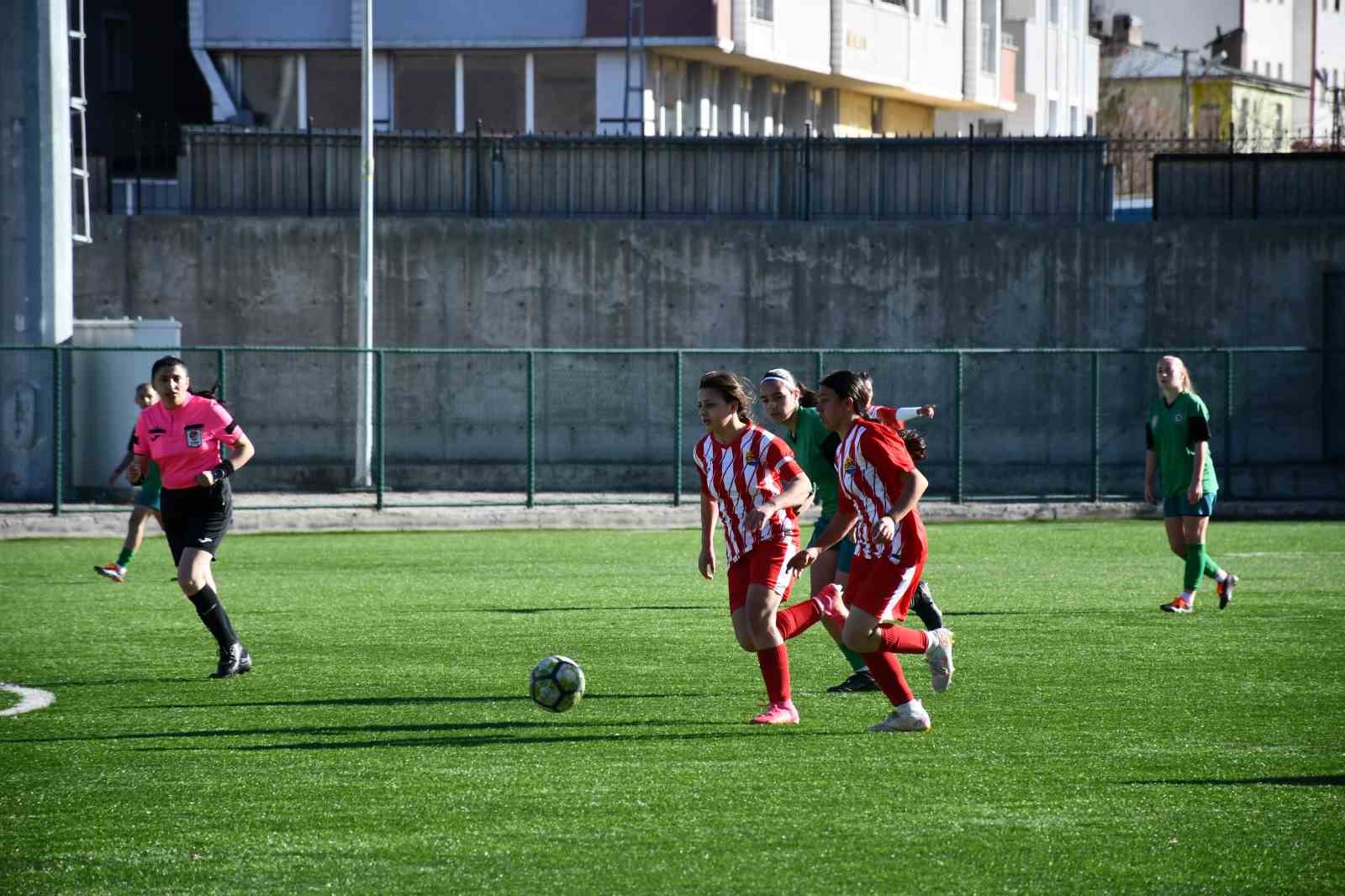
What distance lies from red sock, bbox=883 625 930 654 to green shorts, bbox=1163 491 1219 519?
5.42 m

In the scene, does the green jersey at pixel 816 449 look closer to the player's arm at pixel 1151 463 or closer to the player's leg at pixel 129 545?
the player's arm at pixel 1151 463

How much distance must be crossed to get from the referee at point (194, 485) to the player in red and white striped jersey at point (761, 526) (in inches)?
127

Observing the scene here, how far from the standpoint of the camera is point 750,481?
29.5ft

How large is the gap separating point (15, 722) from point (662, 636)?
4.54 m

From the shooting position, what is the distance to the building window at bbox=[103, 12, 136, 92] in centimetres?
3953

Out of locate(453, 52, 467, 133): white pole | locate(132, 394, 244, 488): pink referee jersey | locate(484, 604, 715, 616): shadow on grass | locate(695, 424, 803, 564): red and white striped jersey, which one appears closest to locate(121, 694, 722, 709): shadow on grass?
locate(695, 424, 803, 564): red and white striped jersey

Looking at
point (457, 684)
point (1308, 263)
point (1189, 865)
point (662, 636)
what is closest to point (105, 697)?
point (457, 684)

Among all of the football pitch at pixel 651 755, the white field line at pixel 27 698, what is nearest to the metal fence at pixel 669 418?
the football pitch at pixel 651 755

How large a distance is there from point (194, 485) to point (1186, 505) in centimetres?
735

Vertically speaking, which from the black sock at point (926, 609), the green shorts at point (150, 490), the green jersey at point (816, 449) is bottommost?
the black sock at point (926, 609)

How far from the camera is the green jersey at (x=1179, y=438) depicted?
1365 cm

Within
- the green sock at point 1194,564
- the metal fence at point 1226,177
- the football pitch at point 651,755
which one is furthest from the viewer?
the metal fence at point 1226,177

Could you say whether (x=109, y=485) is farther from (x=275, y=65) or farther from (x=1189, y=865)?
(x=1189, y=865)

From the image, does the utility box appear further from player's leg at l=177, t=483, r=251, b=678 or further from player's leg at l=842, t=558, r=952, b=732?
player's leg at l=842, t=558, r=952, b=732
